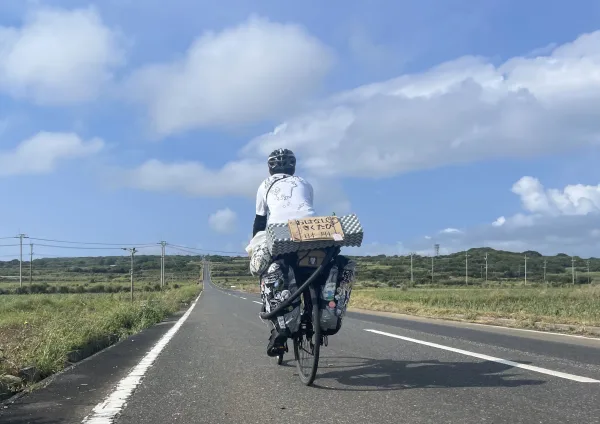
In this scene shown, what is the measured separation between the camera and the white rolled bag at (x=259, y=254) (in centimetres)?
592

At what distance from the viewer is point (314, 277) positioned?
18.7ft

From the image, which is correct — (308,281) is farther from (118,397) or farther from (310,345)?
(118,397)

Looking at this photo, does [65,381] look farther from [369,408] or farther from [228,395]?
[369,408]

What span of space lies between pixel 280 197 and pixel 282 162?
484mm

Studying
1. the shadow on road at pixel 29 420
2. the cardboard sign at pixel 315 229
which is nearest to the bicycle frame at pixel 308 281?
the cardboard sign at pixel 315 229

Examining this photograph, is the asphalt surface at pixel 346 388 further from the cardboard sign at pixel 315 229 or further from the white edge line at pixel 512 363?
the cardboard sign at pixel 315 229

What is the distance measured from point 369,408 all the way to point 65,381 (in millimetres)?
3573

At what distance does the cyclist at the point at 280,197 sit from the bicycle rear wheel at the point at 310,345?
0.20 m

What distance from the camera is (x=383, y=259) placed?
16512 cm

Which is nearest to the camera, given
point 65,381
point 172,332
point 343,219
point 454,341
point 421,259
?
point 343,219

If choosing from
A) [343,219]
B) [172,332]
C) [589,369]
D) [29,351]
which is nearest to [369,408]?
[343,219]

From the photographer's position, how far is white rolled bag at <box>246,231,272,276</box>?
5.92 metres

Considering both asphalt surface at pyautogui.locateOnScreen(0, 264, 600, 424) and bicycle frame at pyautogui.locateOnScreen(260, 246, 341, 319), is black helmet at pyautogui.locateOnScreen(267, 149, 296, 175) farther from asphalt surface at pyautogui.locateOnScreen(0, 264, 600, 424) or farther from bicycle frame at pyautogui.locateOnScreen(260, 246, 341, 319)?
asphalt surface at pyautogui.locateOnScreen(0, 264, 600, 424)

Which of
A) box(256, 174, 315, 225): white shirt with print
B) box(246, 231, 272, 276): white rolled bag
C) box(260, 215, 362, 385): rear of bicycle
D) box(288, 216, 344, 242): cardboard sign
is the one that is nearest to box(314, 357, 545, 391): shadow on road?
box(260, 215, 362, 385): rear of bicycle
